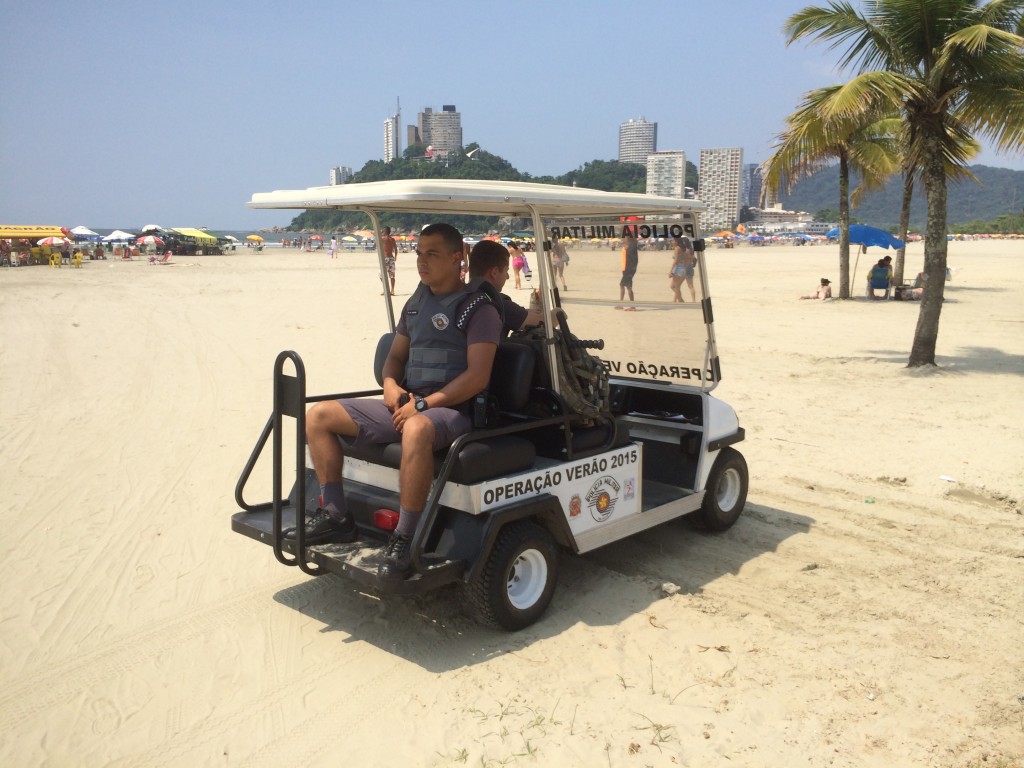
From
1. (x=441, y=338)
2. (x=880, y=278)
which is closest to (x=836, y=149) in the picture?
(x=880, y=278)

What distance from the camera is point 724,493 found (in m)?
5.61

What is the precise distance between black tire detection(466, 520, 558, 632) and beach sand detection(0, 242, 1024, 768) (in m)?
0.13

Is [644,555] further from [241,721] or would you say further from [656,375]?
[241,721]

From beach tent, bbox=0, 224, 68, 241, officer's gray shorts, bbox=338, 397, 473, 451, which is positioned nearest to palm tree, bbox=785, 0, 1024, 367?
officer's gray shorts, bbox=338, 397, 473, 451

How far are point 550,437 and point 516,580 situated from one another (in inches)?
31.4

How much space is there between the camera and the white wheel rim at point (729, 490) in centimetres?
554

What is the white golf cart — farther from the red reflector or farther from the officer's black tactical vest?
the officer's black tactical vest

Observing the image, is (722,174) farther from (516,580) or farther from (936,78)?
(516,580)

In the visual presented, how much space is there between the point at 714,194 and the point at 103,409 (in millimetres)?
190214

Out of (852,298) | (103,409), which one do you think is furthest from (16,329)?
(852,298)

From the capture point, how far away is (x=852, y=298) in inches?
862

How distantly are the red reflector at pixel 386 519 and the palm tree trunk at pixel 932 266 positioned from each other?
30.4ft

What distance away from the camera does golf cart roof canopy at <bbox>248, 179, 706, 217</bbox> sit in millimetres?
3549

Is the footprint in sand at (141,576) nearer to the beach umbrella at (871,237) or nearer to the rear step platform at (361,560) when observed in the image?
the rear step platform at (361,560)
